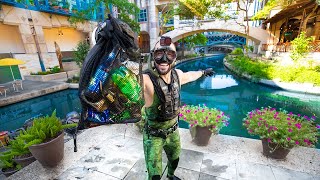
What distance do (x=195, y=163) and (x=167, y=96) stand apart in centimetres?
178

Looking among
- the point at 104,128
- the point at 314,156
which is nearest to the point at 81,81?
the point at 104,128

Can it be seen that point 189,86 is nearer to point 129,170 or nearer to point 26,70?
point 129,170

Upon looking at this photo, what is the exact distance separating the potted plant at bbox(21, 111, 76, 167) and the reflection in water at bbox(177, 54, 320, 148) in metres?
5.01

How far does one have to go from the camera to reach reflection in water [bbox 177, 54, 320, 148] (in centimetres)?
695

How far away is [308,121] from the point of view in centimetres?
298

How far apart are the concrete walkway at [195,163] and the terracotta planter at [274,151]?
3.6 inches

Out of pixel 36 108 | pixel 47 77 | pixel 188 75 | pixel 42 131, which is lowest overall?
pixel 36 108

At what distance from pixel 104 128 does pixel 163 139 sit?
112 inches

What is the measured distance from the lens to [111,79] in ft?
3.03

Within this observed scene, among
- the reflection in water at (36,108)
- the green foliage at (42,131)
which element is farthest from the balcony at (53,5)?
the green foliage at (42,131)

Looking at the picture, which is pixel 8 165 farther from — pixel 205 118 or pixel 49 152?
pixel 205 118

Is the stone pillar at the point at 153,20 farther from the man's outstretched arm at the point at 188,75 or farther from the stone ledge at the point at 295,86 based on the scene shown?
the man's outstretched arm at the point at 188,75

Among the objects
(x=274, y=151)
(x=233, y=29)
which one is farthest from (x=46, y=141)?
(x=233, y=29)

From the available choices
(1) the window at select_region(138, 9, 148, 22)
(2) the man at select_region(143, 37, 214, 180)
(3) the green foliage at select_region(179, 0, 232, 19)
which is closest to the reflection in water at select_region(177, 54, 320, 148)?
(2) the man at select_region(143, 37, 214, 180)
